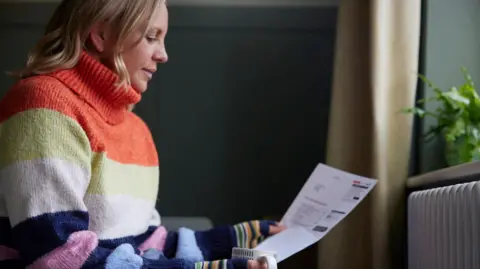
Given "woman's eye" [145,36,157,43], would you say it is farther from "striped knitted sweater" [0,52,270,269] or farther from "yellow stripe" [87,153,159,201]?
"yellow stripe" [87,153,159,201]

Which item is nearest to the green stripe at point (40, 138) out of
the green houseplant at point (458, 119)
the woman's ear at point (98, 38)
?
the woman's ear at point (98, 38)

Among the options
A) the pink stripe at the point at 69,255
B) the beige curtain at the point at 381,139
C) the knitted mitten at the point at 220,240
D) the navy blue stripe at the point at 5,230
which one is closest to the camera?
the pink stripe at the point at 69,255

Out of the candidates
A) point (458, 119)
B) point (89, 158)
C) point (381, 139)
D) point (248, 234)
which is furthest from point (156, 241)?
point (458, 119)

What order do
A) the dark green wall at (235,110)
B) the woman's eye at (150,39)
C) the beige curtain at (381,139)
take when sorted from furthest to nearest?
1. the dark green wall at (235,110)
2. the beige curtain at (381,139)
3. the woman's eye at (150,39)

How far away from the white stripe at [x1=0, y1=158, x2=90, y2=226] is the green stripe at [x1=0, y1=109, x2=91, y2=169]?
16mm

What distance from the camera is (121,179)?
1.27 m

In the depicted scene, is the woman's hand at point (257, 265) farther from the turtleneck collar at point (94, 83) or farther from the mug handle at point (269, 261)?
the turtleneck collar at point (94, 83)

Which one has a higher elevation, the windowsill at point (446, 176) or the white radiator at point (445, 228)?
the windowsill at point (446, 176)

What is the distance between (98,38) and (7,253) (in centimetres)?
47

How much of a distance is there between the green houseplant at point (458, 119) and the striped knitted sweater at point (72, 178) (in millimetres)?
658

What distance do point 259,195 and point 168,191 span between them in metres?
0.34

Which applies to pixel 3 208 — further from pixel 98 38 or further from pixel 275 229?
pixel 275 229

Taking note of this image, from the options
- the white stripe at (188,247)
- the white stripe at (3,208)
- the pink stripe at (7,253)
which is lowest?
the white stripe at (188,247)

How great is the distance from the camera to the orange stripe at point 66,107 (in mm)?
1105
